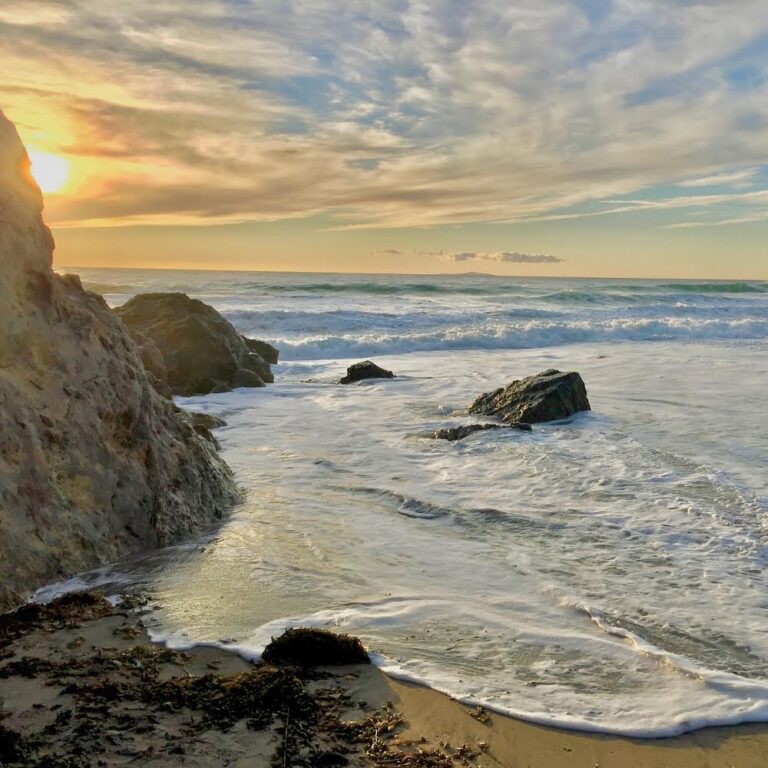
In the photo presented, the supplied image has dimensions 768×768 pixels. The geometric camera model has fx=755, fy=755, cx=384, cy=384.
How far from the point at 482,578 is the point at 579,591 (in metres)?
0.57

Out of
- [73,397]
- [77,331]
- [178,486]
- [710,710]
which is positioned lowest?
[710,710]

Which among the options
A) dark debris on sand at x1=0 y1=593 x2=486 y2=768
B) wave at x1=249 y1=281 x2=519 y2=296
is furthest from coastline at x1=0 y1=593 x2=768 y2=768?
wave at x1=249 y1=281 x2=519 y2=296

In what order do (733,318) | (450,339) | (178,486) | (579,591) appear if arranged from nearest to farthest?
(579,591) < (178,486) < (450,339) < (733,318)

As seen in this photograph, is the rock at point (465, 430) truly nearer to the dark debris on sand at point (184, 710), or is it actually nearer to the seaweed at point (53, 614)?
the seaweed at point (53, 614)

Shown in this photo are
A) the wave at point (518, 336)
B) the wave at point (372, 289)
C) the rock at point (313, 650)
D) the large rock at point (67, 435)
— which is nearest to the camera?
the rock at point (313, 650)

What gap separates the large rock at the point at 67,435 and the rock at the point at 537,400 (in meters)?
5.02

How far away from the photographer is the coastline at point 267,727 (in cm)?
269

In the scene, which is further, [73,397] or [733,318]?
[733,318]

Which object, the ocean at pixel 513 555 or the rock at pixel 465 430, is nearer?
the ocean at pixel 513 555

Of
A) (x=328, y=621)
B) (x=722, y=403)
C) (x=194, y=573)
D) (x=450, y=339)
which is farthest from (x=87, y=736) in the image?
(x=450, y=339)

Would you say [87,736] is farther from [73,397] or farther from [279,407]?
[279,407]

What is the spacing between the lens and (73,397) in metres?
4.82

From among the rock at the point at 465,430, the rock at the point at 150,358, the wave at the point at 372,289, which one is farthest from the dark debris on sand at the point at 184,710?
the wave at the point at 372,289

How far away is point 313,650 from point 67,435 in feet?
7.25
